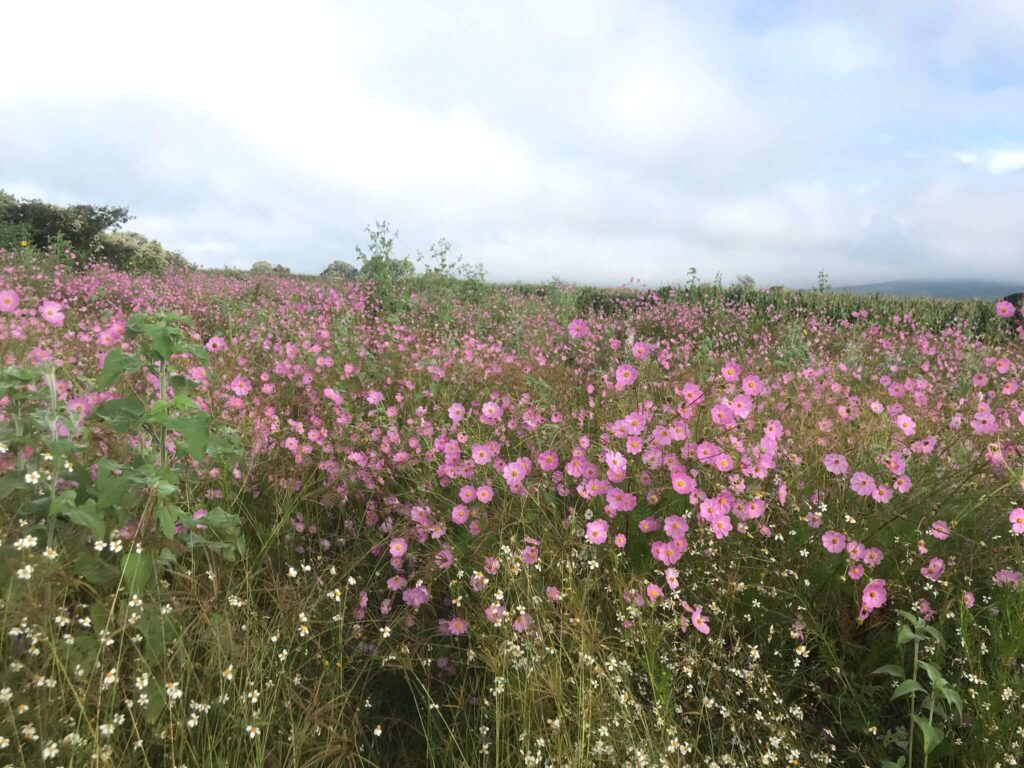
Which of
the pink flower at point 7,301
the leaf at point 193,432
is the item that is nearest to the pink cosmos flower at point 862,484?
the leaf at point 193,432

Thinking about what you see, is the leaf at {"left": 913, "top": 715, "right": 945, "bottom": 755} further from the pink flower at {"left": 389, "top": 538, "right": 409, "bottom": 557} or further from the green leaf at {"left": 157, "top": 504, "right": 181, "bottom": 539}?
the green leaf at {"left": 157, "top": 504, "right": 181, "bottom": 539}

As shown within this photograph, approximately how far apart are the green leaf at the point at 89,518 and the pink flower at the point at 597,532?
1.50 metres

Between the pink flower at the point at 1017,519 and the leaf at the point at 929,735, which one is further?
the pink flower at the point at 1017,519

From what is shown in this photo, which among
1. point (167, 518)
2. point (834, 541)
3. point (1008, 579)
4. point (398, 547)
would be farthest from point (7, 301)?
point (1008, 579)

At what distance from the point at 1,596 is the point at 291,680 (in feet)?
2.64

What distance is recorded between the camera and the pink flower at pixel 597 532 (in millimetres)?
2141

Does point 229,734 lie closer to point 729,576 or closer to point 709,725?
point 709,725

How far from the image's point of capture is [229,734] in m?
1.61

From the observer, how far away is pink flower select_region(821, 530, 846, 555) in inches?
84.8

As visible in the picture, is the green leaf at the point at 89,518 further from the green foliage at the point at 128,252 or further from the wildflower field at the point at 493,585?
the green foliage at the point at 128,252

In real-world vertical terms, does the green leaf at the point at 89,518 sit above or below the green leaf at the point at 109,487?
below

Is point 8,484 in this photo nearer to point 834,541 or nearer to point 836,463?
point 834,541

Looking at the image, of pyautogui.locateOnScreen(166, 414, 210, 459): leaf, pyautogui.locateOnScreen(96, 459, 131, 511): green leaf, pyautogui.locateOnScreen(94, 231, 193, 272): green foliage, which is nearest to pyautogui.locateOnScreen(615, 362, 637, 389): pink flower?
pyautogui.locateOnScreen(166, 414, 210, 459): leaf

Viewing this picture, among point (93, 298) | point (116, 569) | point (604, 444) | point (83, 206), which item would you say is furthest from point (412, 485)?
point (83, 206)
